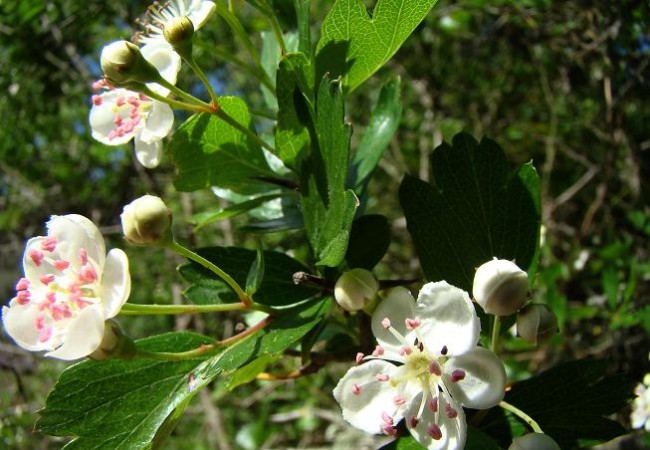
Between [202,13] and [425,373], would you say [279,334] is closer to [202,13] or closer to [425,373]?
[425,373]

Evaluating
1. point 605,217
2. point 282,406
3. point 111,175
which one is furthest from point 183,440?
point 605,217

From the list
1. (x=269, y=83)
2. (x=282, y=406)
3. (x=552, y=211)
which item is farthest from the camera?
(x=282, y=406)

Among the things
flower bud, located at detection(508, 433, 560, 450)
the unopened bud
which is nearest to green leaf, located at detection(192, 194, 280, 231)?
the unopened bud

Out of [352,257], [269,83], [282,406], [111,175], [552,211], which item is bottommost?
[282,406]

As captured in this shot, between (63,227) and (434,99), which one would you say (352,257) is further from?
(434,99)

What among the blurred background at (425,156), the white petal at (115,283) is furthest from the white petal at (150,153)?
the blurred background at (425,156)
